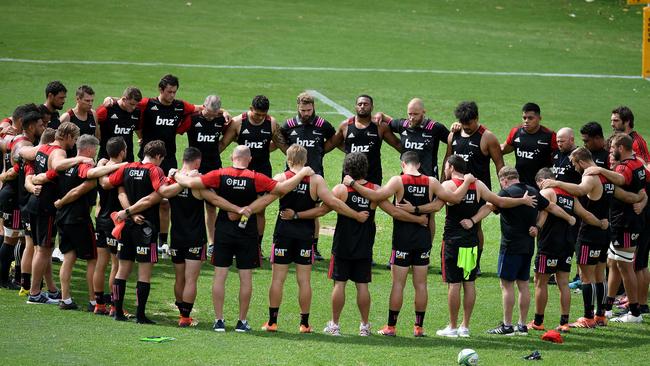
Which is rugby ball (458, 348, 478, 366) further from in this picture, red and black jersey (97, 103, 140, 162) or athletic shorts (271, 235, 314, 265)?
red and black jersey (97, 103, 140, 162)

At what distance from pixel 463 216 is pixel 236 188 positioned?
282 centimetres

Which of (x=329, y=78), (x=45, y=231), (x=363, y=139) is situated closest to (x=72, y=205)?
(x=45, y=231)

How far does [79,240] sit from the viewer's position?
13.7 meters

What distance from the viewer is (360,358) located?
11688 mm

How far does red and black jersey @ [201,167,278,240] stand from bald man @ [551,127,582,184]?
176 inches

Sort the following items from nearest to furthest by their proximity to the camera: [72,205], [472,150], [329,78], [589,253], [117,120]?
[72,205]
[589,253]
[472,150]
[117,120]
[329,78]

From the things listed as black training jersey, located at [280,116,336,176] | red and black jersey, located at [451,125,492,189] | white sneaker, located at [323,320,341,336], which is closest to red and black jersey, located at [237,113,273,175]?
black training jersey, located at [280,116,336,176]

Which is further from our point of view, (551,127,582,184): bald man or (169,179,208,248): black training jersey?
(551,127,582,184): bald man

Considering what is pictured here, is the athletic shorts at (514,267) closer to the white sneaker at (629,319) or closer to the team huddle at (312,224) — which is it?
the team huddle at (312,224)

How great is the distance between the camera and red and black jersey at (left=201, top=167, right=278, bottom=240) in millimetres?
12812

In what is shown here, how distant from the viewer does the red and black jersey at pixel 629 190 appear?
46.8 ft

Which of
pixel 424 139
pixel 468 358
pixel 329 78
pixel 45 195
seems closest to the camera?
pixel 468 358

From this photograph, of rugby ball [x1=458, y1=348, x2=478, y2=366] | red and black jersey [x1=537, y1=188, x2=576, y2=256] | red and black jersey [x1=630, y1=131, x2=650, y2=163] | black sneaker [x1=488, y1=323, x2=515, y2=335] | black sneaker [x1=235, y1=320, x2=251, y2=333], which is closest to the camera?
rugby ball [x1=458, y1=348, x2=478, y2=366]

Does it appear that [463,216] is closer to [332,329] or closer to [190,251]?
[332,329]
